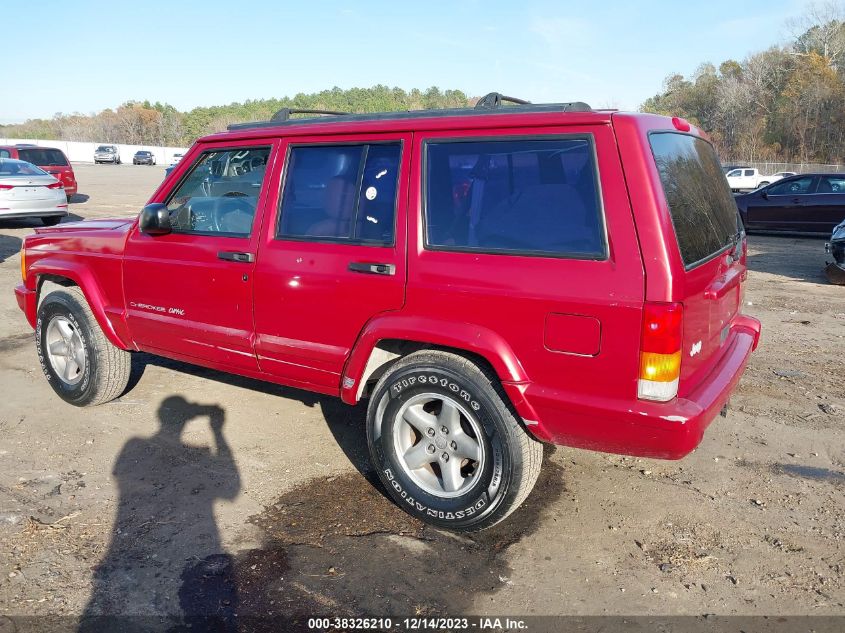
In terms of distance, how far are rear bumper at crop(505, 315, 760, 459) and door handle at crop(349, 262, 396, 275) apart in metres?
0.82

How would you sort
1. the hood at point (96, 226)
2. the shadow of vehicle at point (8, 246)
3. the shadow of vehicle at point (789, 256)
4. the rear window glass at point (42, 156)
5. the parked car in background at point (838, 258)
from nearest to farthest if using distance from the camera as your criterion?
1. the hood at point (96, 226)
2. the parked car in background at point (838, 258)
3. the shadow of vehicle at point (789, 256)
4. the shadow of vehicle at point (8, 246)
5. the rear window glass at point (42, 156)

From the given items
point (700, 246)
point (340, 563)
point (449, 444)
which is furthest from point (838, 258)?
point (340, 563)

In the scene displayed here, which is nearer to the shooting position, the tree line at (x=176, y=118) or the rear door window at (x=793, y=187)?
the rear door window at (x=793, y=187)

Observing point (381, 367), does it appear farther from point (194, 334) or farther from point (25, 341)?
point (25, 341)

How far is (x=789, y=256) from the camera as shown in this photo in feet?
41.1

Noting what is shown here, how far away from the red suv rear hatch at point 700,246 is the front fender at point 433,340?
0.73 metres

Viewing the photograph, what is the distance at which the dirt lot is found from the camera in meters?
2.90

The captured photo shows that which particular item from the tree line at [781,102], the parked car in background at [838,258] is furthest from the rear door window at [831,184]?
the tree line at [781,102]

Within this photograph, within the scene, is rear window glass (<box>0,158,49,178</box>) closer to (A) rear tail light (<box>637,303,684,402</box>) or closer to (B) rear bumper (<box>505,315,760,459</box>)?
(B) rear bumper (<box>505,315,760,459</box>)

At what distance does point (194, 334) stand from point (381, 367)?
1302 mm

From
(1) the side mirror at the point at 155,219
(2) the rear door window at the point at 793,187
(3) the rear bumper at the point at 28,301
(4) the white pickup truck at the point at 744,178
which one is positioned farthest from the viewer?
(4) the white pickup truck at the point at 744,178

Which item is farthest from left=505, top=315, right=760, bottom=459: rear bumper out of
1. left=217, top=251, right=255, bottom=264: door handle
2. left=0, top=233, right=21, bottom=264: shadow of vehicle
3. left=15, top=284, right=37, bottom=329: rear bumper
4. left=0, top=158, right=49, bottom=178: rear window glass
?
left=0, top=158, right=49, bottom=178: rear window glass

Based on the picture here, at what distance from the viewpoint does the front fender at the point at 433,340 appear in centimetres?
306

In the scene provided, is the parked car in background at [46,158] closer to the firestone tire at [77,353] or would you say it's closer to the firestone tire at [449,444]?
the firestone tire at [77,353]
